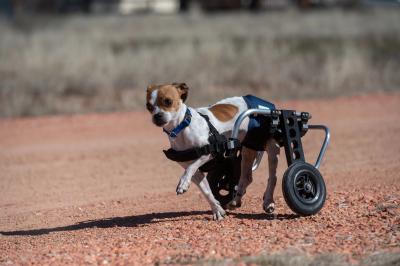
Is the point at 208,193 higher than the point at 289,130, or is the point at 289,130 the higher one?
the point at 289,130

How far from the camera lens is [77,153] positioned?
1509 centimetres

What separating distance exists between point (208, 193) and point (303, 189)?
956mm

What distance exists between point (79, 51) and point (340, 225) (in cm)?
1921

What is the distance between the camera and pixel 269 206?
27.1ft

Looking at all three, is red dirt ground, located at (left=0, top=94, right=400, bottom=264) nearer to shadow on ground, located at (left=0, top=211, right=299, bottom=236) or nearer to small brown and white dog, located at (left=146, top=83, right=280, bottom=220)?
shadow on ground, located at (left=0, top=211, right=299, bottom=236)

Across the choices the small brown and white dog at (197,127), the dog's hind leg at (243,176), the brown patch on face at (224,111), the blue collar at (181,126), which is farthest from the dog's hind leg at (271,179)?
the blue collar at (181,126)

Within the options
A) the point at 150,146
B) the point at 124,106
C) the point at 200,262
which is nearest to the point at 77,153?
the point at 150,146

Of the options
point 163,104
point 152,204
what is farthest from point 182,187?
point 152,204

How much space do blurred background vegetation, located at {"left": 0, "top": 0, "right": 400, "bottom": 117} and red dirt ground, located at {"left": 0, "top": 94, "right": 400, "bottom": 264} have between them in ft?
14.9

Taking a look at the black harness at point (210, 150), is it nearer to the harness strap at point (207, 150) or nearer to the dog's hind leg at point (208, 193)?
the harness strap at point (207, 150)

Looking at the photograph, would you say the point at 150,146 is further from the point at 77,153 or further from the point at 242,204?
the point at 242,204

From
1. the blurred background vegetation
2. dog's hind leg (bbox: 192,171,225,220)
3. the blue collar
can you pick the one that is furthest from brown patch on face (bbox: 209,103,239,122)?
the blurred background vegetation

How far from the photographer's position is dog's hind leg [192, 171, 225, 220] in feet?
26.3

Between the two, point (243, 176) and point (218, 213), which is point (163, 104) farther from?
point (243, 176)
